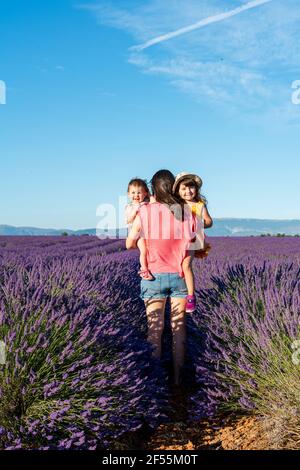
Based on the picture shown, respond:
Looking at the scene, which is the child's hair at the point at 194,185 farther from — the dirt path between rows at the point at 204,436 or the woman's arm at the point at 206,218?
the dirt path between rows at the point at 204,436

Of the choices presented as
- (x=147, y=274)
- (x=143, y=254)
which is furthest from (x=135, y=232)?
(x=147, y=274)

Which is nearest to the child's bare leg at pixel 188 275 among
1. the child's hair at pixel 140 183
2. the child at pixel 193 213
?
the child at pixel 193 213

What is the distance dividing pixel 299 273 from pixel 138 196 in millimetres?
1449

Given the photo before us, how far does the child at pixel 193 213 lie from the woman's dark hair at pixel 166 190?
8cm

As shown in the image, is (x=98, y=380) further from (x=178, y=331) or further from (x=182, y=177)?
(x=182, y=177)

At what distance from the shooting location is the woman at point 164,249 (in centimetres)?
370

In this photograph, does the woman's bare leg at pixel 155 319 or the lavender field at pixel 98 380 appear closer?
the lavender field at pixel 98 380

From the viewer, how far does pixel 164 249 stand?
3.71 meters

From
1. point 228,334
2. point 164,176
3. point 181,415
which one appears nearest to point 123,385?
point 181,415

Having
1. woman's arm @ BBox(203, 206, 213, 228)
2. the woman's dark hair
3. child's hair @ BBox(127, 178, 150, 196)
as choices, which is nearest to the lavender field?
woman's arm @ BBox(203, 206, 213, 228)

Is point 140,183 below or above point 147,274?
above

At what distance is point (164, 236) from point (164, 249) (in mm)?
86

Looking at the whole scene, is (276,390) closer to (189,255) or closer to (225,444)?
(225,444)

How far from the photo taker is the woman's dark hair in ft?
12.2
